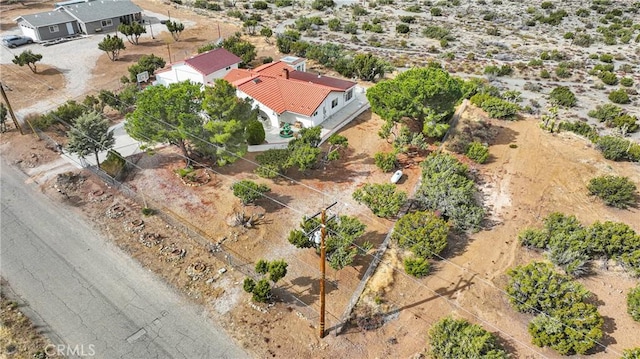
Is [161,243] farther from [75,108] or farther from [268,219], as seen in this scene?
[75,108]

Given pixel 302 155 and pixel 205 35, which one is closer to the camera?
pixel 302 155

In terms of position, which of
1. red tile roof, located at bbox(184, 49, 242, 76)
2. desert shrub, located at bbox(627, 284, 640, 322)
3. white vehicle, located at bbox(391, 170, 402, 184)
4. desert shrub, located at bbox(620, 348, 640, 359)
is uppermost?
red tile roof, located at bbox(184, 49, 242, 76)

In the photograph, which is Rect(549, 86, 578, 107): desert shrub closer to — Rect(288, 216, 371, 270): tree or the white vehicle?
the white vehicle

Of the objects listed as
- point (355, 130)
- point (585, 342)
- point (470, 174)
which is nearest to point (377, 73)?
point (355, 130)

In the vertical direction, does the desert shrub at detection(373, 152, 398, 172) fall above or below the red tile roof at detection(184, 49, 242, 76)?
below

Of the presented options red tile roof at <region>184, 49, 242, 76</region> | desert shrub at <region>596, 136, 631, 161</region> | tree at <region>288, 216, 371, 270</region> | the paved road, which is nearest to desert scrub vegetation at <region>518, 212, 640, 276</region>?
tree at <region>288, 216, 371, 270</region>
